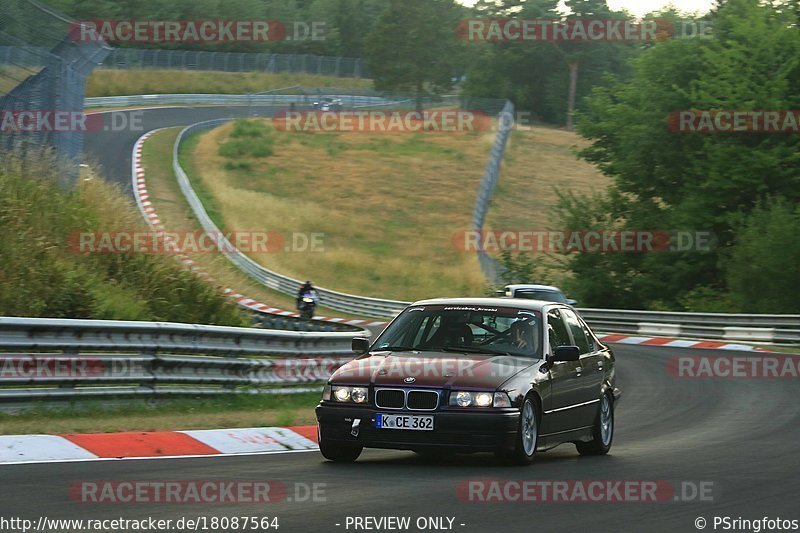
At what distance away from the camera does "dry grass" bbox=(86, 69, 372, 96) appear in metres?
85.7

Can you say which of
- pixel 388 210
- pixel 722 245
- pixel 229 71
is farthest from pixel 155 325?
pixel 229 71

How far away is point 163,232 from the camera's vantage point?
63.8 feet

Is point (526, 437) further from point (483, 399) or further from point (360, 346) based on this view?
point (360, 346)

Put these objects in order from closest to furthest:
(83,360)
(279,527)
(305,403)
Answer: (279,527), (83,360), (305,403)

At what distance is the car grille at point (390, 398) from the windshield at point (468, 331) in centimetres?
92

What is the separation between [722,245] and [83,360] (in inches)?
1409

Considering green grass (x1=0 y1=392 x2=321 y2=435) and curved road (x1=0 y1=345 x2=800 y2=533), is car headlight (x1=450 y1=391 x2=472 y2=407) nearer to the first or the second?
curved road (x1=0 y1=345 x2=800 y2=533)

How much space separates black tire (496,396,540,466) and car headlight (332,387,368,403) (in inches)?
45.4

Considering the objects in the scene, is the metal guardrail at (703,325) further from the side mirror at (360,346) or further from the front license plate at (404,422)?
the front license plate at (404,422)

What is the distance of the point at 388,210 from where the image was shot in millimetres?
67500

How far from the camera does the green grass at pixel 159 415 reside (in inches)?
459

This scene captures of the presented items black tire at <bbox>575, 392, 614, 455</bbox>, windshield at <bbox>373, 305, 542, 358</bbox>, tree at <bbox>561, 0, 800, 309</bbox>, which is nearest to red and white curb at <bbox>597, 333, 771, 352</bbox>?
tree at <bbox>561, 0, 800, 309</bbox>

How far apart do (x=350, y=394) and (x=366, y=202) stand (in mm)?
58778

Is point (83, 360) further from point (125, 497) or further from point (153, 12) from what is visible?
point (153, 12)
